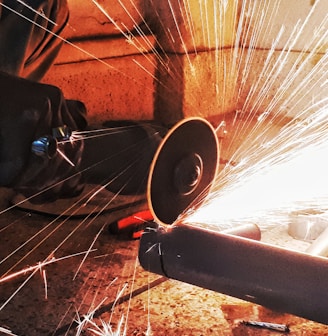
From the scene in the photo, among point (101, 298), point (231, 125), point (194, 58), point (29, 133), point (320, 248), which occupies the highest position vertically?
point (194, 58)

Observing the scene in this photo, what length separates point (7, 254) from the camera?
2416 millimetres

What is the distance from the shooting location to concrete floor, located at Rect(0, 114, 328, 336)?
190 cm

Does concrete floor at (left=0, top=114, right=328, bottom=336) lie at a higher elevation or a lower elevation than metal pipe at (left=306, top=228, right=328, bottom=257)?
lower

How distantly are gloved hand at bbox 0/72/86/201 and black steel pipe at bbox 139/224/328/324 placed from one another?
1.16ft

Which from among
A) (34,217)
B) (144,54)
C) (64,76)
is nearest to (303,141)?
(144,54)

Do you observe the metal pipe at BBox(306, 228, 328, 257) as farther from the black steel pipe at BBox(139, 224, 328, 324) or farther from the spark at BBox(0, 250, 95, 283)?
the spark at BBox(0, 250, 95, 283)

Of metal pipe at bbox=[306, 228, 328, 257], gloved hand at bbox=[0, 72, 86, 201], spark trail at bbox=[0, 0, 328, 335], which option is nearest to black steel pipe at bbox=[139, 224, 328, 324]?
spark trail at bbox=[0, 0, 328, 335]

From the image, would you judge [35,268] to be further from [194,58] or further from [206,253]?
[194,58]

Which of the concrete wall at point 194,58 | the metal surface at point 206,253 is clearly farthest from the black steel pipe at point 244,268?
the concrete wall at point 194,58

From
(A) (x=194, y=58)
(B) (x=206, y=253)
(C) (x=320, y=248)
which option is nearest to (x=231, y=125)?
(A) (x=194, y=58)

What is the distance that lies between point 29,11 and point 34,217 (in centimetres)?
103

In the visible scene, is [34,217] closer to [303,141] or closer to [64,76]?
[64,76]

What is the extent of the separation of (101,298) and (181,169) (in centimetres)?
55

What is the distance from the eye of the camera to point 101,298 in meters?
2.06
